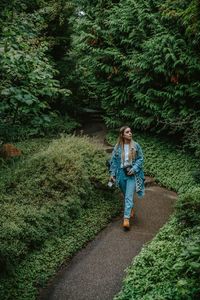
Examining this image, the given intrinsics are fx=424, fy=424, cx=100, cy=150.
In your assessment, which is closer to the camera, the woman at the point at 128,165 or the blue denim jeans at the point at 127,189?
the blue denim jeans at the point at 127,189

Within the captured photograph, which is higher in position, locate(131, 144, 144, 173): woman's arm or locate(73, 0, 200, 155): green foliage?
locate(73, 0, 200, 155): green foliage

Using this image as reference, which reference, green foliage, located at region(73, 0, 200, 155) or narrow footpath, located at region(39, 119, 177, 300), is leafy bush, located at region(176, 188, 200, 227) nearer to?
narrow footpath, located at region(39, 119, 177, 300)

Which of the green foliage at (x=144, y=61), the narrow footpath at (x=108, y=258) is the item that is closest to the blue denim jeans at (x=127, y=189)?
the narrow footpath at (x=108, y=258)

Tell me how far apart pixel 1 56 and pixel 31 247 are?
345cm

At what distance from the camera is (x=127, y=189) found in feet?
29.4

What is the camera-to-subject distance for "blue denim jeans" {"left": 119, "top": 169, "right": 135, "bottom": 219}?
8742 mm

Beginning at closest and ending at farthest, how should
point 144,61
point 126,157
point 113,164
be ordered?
point 126,157, point 113,164, point 144,61

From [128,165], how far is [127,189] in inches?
20.1

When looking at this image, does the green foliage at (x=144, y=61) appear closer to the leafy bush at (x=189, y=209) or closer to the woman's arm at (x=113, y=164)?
the woman's arm at (x=113, y=164)

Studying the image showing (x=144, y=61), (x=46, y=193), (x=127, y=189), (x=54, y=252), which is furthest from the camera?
(x=144, y=61)

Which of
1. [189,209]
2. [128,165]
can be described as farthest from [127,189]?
[189,209]

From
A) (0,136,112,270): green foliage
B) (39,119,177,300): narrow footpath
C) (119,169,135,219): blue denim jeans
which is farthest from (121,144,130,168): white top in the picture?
(39,119,177,300): narrow footpath

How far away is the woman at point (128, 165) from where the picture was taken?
898cm

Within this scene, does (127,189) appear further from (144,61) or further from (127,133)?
(144,61)
